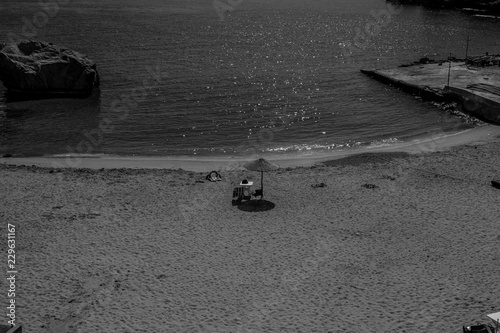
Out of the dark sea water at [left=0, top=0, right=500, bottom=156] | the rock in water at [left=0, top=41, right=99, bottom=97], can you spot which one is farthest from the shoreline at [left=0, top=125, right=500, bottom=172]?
the rock in water at [left=0, top=41, right=99, bottom=97]

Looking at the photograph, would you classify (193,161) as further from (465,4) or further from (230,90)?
(465,4)

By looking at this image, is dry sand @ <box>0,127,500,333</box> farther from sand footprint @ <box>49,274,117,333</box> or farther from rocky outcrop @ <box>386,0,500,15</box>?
rocky outcrop @ <box>386,0,500,15</box>

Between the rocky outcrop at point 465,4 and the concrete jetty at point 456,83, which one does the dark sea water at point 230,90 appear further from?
the rocky outcrop at point 465,4

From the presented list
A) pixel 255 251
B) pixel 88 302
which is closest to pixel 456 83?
pixel 255 251

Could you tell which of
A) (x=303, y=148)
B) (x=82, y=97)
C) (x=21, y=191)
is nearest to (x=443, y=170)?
(x=303, y=148)

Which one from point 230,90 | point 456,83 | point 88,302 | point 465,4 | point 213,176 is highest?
point 465,4

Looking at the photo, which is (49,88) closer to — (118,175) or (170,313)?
(118,175)
